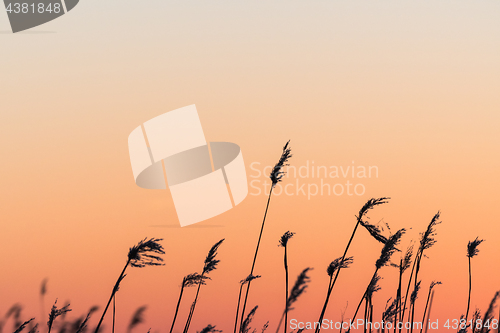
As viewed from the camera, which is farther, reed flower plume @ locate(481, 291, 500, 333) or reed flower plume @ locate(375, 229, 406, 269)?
reed flower plume @ locate(481, 291, 500, 333)

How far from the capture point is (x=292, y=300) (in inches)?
236

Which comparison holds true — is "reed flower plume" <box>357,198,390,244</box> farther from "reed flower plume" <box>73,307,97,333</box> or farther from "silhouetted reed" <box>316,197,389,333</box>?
"reed flower plume" <box>73,307,97,333</box>

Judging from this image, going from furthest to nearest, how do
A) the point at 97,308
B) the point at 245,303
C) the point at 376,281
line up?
the point at 97,308 → the point at 245,303 → the point at 376,281

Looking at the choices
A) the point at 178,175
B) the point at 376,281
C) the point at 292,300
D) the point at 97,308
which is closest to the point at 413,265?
the point at 376,281

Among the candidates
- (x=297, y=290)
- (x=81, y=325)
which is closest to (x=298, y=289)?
Answer: (x=297, y=290)

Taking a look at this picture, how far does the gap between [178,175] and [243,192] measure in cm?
298

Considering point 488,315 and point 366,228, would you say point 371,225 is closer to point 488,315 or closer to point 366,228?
point 366,228

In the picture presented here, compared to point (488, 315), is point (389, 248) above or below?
above

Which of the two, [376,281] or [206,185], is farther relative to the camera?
[206,185]

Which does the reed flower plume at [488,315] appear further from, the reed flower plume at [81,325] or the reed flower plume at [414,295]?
the reed flower plume at [81,325]

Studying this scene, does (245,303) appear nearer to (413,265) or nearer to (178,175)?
(413,265)

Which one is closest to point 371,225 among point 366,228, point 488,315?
point 366,228

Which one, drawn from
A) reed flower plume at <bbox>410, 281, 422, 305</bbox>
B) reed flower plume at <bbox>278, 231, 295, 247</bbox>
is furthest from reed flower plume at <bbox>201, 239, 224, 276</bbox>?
reed flower plume at <bbox>410, 281, 422, 305</bbox>

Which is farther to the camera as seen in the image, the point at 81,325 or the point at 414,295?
the point at 414,295
